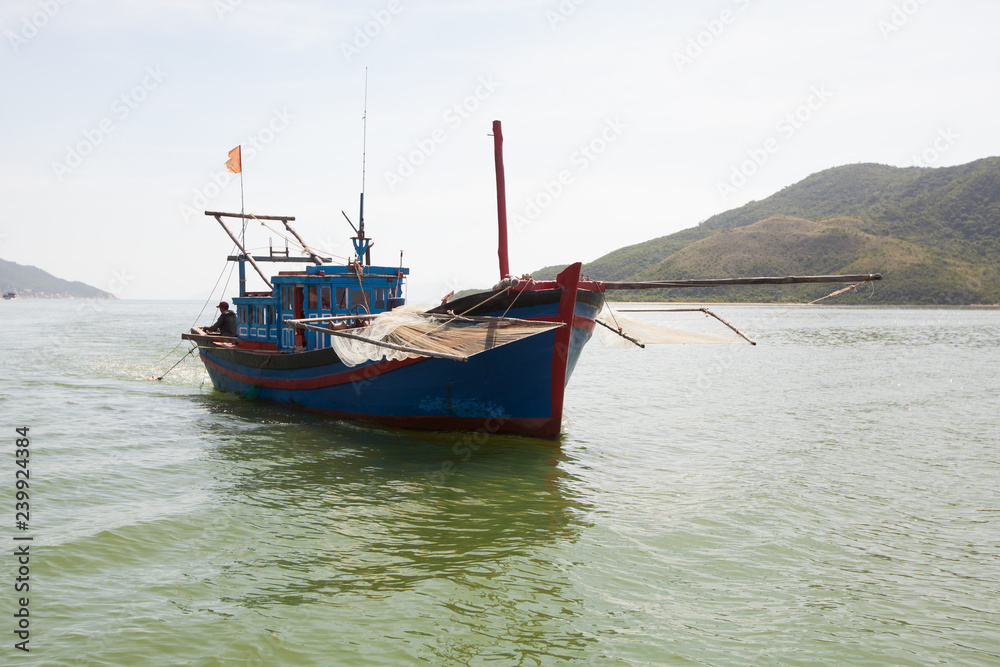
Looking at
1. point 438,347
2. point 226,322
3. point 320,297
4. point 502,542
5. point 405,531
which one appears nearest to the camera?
point 502,542

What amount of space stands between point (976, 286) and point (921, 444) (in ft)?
356

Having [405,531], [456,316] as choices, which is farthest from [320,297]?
[405,531]

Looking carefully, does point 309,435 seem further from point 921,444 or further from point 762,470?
point 921,444

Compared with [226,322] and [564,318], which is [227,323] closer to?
[226,322]

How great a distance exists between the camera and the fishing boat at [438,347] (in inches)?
434

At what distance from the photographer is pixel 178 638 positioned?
5578 millimetres

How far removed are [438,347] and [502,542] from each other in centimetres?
379

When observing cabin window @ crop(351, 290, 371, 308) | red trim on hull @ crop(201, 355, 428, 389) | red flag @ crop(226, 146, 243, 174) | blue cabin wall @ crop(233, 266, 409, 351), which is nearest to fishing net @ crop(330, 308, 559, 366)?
red trim on hull @ crop(201, 355, 428, 389)

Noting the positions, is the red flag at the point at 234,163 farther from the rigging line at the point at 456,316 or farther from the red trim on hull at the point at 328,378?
the rigging line at the point at 456,316

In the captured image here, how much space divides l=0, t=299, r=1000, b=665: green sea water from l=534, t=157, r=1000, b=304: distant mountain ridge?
96.4 meters

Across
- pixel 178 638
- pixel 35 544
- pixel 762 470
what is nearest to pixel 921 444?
pixel 762 470

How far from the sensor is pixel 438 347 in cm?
1055

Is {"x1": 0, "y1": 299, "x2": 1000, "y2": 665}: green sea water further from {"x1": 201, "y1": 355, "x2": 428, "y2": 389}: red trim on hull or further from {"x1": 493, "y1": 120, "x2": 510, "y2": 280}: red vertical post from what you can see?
{"x1": 493, "y1": 120, "x2": 510, "y2": 280}: red vertical post

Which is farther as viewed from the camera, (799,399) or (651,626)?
(799,399)
